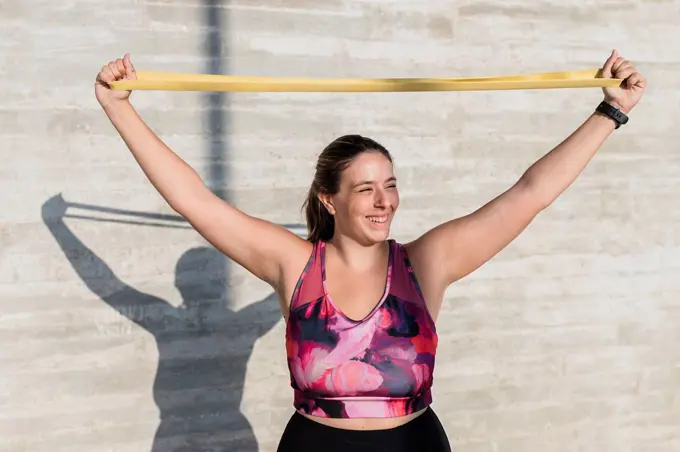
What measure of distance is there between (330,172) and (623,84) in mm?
834

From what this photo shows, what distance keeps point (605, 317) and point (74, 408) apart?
2432mm

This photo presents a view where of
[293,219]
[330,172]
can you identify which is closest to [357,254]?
[330,172]

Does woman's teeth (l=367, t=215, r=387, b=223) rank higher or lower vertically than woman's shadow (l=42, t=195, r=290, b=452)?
higher

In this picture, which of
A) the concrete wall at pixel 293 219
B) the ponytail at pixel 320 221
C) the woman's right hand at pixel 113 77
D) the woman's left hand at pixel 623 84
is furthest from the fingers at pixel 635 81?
the concrete wall at pixel 293 219

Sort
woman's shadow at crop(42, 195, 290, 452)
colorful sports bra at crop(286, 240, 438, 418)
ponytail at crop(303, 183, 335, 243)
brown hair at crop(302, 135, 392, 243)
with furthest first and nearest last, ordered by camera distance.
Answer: woman's shadow at crop(42, 195, 290, 452) < ponytail at crop(303, 183, 335, 243) < brown hair at crop(302, 135, 392, 243) < colorful sports bra at crop(286, 240, 438, 418)

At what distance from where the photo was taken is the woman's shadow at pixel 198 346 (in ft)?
11.1

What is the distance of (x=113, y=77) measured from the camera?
2.00 metres

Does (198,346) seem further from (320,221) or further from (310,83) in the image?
(310,83)

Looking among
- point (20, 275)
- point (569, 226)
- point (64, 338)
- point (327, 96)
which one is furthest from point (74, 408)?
point (569, 226)

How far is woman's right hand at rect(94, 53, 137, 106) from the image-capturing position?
1997 millimetres

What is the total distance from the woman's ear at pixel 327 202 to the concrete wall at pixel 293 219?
1.07m

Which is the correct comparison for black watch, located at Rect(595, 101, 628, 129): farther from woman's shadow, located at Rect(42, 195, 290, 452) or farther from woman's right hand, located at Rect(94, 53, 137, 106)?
woman's shadow, located at Rect(42, 195, 290, 452)

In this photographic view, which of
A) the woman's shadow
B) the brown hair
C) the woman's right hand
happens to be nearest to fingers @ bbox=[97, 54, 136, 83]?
the woman's right hand

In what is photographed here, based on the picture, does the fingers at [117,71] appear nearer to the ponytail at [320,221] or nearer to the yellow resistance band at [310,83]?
the yellow resistance band at [310,83]
